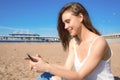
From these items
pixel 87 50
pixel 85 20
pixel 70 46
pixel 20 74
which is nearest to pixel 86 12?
pixel 85 20

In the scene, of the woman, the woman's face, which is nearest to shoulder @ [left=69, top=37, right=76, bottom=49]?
the woman

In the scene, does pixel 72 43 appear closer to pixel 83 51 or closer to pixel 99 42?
pixel 83 51

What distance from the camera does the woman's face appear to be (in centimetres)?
305

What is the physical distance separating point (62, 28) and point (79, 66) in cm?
57

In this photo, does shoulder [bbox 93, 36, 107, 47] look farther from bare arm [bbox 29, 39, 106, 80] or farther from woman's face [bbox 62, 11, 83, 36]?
woman's face [bbox 62, 11, 83, 36]

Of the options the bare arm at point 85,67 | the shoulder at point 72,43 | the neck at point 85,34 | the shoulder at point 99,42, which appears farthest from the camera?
the shoulder at point 72,43

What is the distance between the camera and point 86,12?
311 centimetres

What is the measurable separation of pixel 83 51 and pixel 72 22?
33 centimetres

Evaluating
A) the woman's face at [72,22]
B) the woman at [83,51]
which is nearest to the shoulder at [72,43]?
the woman at [83,51]

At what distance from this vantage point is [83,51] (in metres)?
3.13

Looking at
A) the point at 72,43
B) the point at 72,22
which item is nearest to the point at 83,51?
the point at 72,22

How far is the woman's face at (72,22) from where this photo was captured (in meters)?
3.05

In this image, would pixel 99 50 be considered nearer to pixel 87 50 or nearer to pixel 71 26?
pixel 87 50

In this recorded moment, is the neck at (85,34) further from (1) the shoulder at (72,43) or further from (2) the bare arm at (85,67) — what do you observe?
(1) the shoulder at (72,43)
